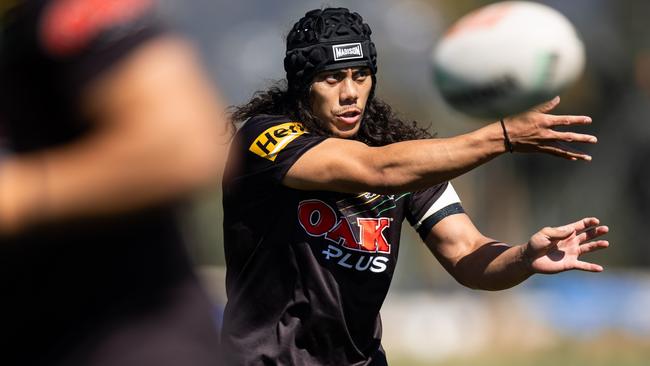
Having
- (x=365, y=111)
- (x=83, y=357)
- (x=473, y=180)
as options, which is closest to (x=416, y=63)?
(x=473, y=180)

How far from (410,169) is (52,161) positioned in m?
2.46

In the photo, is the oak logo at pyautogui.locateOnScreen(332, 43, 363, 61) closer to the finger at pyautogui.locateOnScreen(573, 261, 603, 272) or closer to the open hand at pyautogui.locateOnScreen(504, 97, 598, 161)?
the open hand at pyautogui.locateOnScreen(504, 97, 598, 161)

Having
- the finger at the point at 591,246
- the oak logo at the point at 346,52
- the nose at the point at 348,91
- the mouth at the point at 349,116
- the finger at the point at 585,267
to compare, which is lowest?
the finger at the point at 585,267

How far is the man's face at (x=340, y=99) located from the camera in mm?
5258

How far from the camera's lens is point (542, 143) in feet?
14.9

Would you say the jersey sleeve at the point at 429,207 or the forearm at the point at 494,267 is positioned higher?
the jersey sleeve at the point at 429,207

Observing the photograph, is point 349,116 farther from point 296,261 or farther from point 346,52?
point 296,261

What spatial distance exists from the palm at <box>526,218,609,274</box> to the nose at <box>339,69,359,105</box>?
3.16 feet

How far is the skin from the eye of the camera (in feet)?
14.9

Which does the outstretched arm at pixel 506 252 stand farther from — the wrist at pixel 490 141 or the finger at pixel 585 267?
the wrist at pixel 490 141

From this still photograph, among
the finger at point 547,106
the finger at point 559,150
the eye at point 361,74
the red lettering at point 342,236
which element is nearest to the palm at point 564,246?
the finger at point 559,150

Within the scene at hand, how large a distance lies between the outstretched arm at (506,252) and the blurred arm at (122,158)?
9.31 feet

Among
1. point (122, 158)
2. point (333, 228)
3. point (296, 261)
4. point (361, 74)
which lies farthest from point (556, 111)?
point (122, 158)

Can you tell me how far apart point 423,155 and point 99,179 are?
8.09 ft
